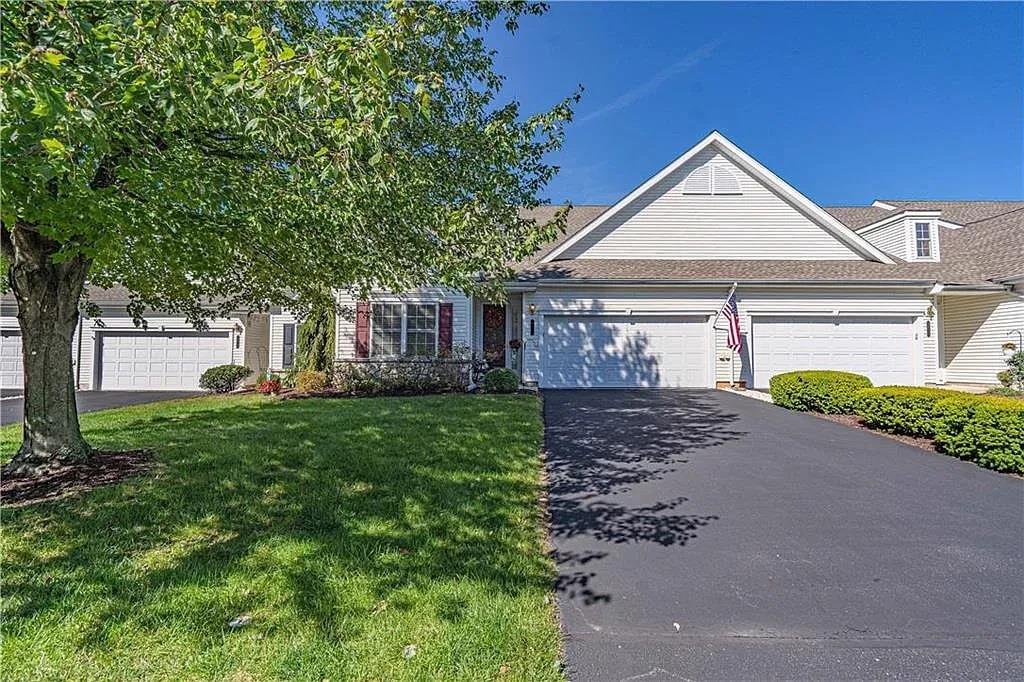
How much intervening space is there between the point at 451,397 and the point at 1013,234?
1852 centimetres

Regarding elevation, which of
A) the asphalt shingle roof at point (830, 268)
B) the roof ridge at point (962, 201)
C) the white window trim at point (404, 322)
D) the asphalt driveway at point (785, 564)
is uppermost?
the roof ridge at point (962, 201)

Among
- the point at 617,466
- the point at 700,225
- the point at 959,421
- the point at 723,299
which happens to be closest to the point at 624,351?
the point at 723,299

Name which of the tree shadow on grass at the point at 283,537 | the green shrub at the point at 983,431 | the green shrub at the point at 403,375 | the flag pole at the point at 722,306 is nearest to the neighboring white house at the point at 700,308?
the flag pole at the point at 722,306

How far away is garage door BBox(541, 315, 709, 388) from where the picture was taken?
47.9 feet

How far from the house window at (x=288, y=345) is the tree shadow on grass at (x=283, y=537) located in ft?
29.0

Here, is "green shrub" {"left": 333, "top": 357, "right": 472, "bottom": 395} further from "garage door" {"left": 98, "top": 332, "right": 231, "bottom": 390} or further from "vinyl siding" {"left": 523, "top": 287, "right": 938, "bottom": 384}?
"garage door" {"left": 98, "top": 332, "right": 231, "bottom": 390}

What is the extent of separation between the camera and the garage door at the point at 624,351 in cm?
1461

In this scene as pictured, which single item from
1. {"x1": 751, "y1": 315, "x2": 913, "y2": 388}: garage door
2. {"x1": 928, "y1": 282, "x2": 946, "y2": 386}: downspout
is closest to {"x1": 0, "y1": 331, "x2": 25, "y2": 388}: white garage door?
{"x1": 751, "y1": 315, "x2": 913, "y2": 388}: garage door

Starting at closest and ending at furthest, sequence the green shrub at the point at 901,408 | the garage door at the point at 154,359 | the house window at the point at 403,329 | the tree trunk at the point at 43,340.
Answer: the tree trunk at the point at 43,340
the green shrub at the point at 901,408
the house window at the point at 403,329
the garage door at the point at 154,359

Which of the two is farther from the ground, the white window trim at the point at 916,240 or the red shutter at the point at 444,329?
the white window trim at the point at 916,240

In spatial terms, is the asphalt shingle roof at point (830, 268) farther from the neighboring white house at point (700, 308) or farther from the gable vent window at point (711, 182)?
the gable vent window at point (711, 182)

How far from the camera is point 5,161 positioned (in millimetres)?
3141

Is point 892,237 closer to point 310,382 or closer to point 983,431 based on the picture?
point 983,431

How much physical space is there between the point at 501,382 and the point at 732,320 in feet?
22.1
